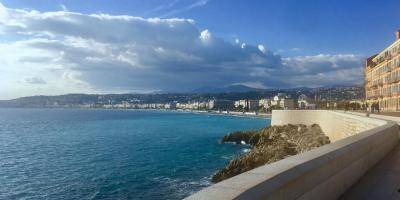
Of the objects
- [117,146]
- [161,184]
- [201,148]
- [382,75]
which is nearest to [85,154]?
[117,146]

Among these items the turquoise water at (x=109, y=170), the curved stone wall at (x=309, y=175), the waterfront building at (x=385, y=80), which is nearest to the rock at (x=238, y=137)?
the turquoise water at (x=109, y=170)

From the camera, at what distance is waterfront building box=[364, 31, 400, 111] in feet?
227

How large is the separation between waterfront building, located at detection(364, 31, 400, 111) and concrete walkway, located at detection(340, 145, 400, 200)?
53.2 meters

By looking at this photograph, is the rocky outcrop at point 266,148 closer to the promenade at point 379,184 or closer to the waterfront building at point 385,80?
the waterfront building at point 385,80

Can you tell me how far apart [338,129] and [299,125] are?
31.9 metres

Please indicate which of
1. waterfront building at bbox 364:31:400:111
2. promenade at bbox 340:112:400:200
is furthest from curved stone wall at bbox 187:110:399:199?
waterfront building at bbox 364:31:400:111

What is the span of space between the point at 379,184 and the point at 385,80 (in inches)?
2897

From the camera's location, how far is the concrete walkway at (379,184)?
7.99m

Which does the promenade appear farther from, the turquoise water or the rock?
the rock

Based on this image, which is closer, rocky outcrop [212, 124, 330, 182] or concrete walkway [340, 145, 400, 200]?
concrete walkway [340, 145, 400, 200]

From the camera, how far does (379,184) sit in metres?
9.09

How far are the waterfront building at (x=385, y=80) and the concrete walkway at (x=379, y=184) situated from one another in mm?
53169

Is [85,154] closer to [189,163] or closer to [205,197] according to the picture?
[189,163]

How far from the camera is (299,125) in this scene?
243 feet
